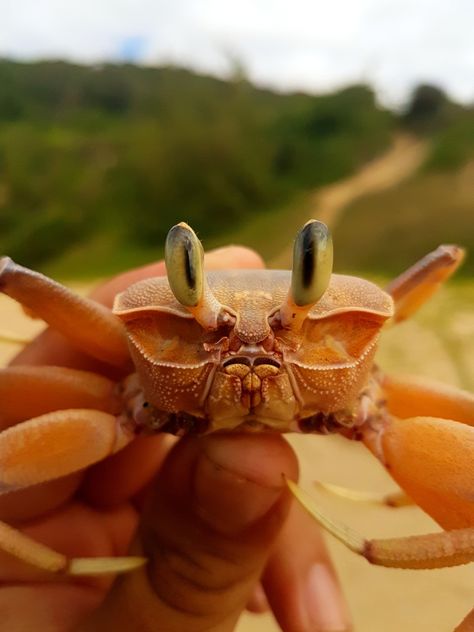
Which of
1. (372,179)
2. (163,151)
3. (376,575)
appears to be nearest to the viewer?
(376,575)

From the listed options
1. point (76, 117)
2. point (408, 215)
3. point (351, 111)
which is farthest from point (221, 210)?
point (76, 117)

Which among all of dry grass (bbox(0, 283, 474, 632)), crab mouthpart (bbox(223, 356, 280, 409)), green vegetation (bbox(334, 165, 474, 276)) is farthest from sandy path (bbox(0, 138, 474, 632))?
green vegetation (bbox(334, 165, 474, 276))

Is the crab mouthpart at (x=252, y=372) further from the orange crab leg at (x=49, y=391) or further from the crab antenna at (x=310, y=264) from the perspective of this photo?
the orange crab leg at (x=49, y=391)

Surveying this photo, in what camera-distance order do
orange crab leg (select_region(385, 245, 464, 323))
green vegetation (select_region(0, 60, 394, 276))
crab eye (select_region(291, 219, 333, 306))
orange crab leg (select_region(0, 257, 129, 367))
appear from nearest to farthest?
1. crab eye (select_region(291, 219, 333, 306))
2. orange crab leg (select_region(0, 257, 129, 367))
3. orange crab leg (select_region(385, 245, 464, 323))
4. green vegetation (select_region(0, 60, 394, 276))

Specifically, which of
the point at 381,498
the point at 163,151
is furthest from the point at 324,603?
the point at 163,151

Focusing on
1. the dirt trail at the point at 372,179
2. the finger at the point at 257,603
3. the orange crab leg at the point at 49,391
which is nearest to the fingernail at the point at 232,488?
the orange crab leg at the point at 49,391

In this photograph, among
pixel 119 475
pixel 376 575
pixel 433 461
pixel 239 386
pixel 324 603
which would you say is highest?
pixel 239 386

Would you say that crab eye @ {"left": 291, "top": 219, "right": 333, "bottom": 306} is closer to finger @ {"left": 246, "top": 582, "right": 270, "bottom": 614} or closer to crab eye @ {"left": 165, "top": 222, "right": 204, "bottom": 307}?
crab eye @ {"left": 165, "top": 222, "right": 204, "bottom": 307}

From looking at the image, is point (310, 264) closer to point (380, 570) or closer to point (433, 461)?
point (433, 461)
